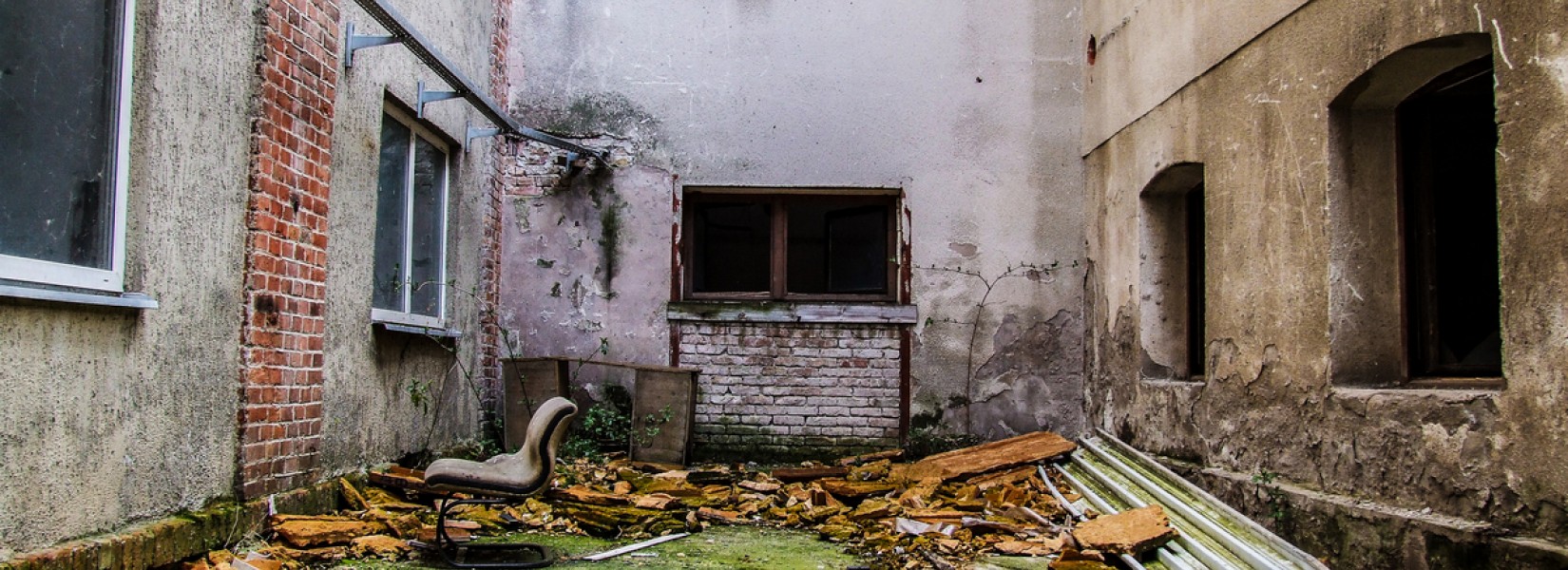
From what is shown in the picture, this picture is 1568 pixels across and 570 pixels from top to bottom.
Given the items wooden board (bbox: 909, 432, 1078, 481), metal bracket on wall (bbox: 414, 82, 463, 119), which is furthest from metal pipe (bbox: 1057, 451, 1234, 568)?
metal bracket on wall (bbox: 414, 82, 463, 119)

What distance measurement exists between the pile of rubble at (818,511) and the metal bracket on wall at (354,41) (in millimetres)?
2146

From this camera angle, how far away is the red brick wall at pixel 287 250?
446cm

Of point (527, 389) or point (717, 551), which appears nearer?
point (717, 551)

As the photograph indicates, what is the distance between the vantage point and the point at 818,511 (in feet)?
19.4

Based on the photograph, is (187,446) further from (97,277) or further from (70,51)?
(70,51)

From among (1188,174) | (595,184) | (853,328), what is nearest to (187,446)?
(595,184)

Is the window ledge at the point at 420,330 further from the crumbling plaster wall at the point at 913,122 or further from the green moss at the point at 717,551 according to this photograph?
the green moss at the point at 717,551

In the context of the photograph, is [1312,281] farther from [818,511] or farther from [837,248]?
[837,248]

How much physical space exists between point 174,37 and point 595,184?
13.8 feet

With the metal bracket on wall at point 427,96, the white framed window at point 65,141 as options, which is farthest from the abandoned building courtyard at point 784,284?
the metal bracket on wall at point 427,96

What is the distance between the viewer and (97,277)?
3.57 meters

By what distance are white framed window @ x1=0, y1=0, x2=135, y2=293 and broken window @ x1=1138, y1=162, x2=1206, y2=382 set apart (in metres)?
5.29

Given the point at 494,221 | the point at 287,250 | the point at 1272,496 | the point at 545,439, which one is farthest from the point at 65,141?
the point at 1272,496

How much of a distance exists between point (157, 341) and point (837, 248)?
5101mm
